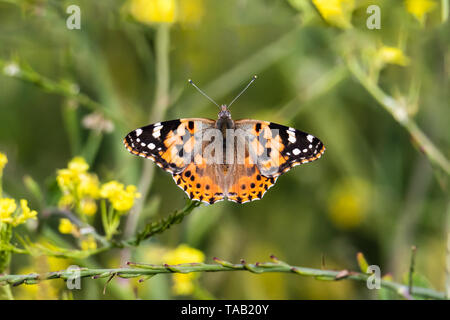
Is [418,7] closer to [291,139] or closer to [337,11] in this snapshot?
[337,11]

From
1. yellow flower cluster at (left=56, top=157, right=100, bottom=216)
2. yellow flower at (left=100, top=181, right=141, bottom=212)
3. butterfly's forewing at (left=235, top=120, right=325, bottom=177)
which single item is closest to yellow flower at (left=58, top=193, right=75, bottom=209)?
yellow flower cluster at (left=56, top=157, right=100, bottom=216)

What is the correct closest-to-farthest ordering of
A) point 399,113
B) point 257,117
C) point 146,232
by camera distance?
1. point 146,232
2. point 399,113
3. point 257,117

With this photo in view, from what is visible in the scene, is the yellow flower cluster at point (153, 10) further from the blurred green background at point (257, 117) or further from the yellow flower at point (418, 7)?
the yellow flower at point (418, 7)

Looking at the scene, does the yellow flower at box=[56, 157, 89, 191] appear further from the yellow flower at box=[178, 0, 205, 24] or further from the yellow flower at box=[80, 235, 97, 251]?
the yellow flower at box=[178, 0, 205, 24]

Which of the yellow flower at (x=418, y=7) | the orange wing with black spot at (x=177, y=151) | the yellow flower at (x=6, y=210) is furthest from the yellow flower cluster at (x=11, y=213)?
the yellow flower at (x=418, y=7)

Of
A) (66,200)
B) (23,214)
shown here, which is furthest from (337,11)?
(23,214)
